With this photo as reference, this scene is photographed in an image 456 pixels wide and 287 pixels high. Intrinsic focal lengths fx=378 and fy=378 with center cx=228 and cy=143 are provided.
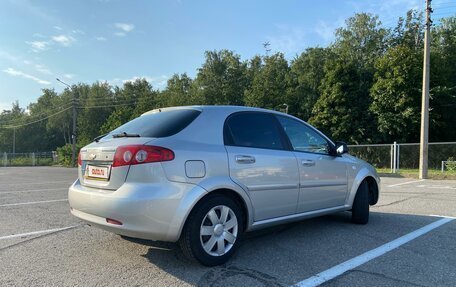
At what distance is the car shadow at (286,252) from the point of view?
363cm

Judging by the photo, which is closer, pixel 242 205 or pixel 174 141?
pixel 174 141

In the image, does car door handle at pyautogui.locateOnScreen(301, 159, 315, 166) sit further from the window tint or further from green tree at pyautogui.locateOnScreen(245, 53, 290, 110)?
green tree at pyautogui.locateOnScreen(245, 53, 290, 110)

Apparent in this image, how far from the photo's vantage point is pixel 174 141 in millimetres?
3764

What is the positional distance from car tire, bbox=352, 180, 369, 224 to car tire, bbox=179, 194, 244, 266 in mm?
2408

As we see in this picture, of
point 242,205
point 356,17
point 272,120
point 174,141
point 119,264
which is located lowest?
point 119,264

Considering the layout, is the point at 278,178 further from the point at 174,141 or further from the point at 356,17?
the point at 356,17

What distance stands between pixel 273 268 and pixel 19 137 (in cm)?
9705

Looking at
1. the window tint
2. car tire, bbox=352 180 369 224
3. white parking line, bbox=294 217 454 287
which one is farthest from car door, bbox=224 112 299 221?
car tire, bbox=352 180 369 224

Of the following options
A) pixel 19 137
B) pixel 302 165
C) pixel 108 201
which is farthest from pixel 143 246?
pixel 19 137

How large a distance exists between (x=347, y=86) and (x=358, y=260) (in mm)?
36478

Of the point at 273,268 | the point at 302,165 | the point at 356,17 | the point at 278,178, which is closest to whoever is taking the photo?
the point at 273,268

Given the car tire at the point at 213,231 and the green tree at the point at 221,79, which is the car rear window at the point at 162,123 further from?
the green tree at the point at 221,79

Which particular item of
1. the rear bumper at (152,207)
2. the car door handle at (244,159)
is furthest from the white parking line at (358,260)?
the car door handle at (244,159)

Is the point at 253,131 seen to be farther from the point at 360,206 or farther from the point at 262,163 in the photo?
the point at 360,206
